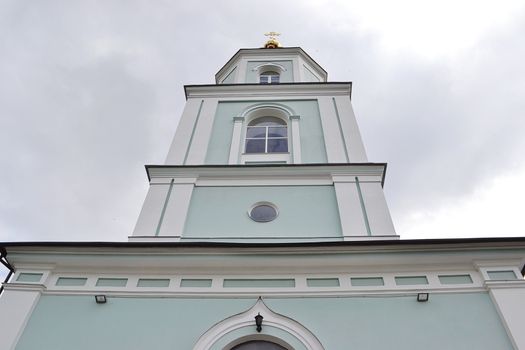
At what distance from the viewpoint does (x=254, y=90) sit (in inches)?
583

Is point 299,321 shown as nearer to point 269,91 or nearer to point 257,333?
point 257,333

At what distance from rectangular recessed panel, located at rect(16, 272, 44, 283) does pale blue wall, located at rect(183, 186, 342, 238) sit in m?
2.94

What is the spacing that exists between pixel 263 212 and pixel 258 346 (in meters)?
3.62

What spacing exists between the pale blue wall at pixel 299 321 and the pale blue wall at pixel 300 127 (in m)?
5.15

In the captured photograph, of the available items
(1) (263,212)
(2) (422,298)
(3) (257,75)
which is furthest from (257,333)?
(3) (257,75)

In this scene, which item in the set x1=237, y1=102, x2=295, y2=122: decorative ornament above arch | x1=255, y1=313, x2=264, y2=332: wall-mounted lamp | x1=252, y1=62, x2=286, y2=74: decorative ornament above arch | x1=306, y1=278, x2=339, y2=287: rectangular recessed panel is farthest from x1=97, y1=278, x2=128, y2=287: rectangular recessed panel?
x1=252, y1=62, x2=286, y2=74: decorative ornament above arch

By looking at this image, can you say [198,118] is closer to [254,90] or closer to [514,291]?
[254,90]

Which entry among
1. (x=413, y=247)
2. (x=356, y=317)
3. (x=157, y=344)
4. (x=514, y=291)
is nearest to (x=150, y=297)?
(x=157, y=344)

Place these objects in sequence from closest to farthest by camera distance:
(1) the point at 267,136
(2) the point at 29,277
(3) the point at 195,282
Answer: (3) the point at 195,282 < (2) the point at 29,277 < (1) the point at 267,136

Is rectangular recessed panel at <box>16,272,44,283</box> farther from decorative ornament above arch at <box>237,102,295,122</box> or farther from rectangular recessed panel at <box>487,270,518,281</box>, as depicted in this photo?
rectangular recessed panel at <box>487,270,518,281</box>

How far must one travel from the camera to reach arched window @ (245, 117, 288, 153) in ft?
41.8

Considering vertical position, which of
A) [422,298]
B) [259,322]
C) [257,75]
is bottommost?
[259,322]

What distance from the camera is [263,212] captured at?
1012 cm

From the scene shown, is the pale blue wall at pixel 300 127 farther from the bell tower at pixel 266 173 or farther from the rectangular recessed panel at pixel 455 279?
the rectangular recessed panel at pixel 455 279
